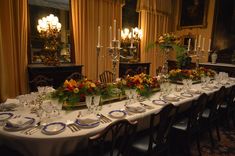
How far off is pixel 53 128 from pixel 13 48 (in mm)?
2963

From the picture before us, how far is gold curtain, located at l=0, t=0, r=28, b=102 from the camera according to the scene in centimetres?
356

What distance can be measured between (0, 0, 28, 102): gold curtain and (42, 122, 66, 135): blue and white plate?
2678 mm

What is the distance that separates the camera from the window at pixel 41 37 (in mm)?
4004

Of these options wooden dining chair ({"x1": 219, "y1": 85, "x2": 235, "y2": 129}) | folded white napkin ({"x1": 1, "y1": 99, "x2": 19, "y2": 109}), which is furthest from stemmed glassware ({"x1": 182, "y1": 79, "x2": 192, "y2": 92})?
folded white napkin ({"x1": 1, "y1": 99, "x2": 19, "y2": 109})

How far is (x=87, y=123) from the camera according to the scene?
1580 mm

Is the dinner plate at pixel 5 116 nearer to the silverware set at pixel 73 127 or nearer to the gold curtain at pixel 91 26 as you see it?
the silverware set at pixel 73 127

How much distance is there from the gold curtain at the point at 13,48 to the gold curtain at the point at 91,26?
1187 mm

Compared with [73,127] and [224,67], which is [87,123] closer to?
[73,127]

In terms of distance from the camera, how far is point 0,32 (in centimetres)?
348

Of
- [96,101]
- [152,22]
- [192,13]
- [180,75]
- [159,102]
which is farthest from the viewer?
[192,13]

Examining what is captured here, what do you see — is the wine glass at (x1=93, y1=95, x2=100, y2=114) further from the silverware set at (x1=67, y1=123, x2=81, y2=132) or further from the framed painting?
the framed painting

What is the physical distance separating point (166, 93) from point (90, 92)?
1286 millimetres

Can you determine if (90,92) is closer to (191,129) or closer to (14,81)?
(191,129)

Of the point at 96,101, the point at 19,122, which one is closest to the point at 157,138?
the point at 96,101
